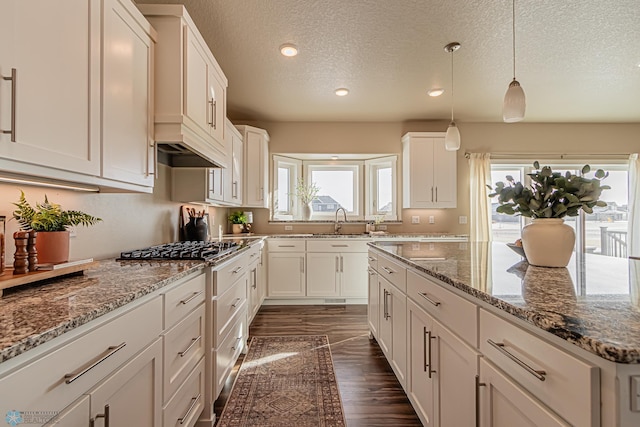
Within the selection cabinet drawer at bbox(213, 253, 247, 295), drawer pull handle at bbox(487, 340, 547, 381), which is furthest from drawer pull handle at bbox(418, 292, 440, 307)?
cabinet drawer at bbox(213, 253, 247, 295)

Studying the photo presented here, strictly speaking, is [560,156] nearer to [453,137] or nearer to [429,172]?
[429,172]

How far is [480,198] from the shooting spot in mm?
4547

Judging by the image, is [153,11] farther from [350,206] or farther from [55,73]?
[350,206]

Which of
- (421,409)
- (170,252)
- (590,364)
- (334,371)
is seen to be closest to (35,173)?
(170,252)

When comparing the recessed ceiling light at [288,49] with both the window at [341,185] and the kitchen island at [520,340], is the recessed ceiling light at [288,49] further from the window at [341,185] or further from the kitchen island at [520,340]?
the window at [341,185]

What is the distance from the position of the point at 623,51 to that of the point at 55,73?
4.04 metres

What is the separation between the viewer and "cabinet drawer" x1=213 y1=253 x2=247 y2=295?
1.71 meters

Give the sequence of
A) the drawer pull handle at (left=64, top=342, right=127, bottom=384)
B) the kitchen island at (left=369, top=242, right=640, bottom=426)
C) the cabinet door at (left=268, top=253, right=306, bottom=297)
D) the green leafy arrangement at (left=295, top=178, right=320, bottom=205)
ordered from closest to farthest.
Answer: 1. the kitchen island at (left=369, top=242, right=640, bottom=426)
2. the drawer pull handle at (left=64, top=342, right=127, bottom=384)
3. the cabinet door at (left=268, top=253, right=306, bottom=297)
4. the green leafy arrangement at (left=295, top=178, right=320, bottom=205)

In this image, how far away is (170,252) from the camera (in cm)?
175

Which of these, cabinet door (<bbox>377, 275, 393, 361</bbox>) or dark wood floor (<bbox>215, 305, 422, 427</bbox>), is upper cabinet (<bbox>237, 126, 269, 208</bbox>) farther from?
cabinet door (<bbox>377, 275, 393, 361</bbox>)

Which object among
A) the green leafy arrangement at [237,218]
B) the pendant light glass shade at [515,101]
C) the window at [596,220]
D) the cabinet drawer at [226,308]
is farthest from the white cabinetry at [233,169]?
the window at [596,220]

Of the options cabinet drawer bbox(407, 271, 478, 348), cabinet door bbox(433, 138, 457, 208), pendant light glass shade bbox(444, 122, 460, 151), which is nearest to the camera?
cabinet drawer bbox(407, 271, 478, 348)

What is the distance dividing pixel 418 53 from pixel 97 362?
2998 millimetres

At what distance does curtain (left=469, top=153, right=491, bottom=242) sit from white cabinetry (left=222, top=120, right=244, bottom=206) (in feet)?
11.2
